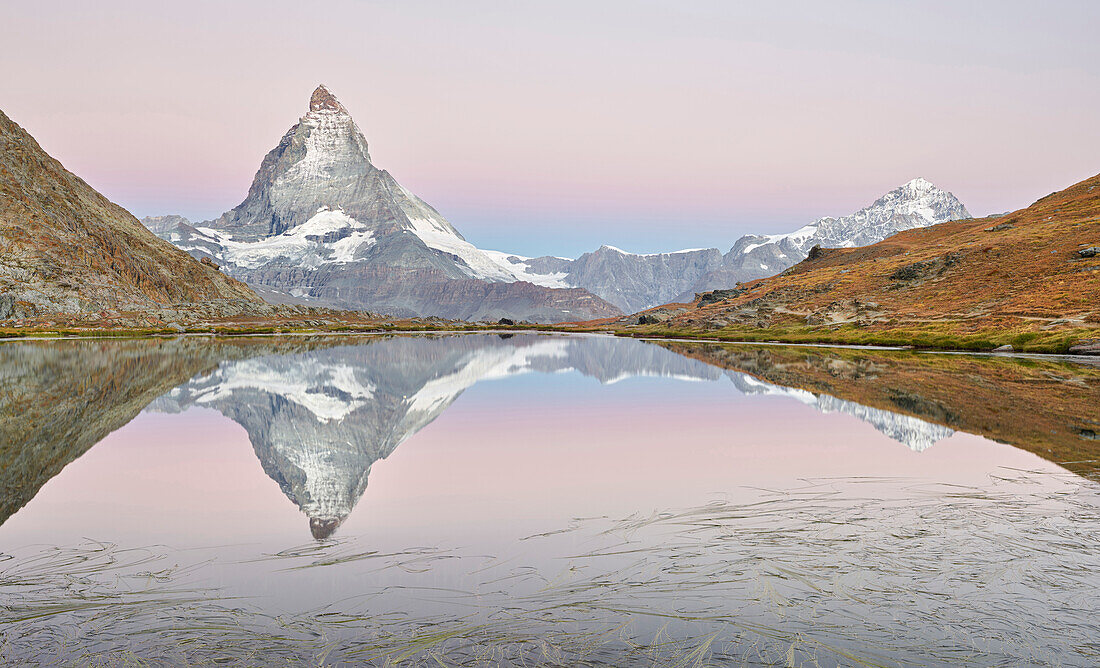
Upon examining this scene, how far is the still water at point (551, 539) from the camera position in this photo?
8.24 metres

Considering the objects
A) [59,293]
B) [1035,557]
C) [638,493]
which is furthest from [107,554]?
[59,293]

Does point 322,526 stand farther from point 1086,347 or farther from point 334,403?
point 1086,347

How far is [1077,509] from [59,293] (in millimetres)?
215970

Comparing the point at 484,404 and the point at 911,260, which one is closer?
the point at 484,404

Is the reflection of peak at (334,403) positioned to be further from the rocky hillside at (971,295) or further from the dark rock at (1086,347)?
the rocky hillside at (971,295)

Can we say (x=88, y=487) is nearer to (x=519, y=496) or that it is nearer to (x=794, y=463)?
(x=519, y=496)

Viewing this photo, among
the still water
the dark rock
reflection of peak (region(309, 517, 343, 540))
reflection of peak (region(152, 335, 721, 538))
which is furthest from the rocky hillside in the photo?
reflection of peak (region(309, 517, 343, 540))

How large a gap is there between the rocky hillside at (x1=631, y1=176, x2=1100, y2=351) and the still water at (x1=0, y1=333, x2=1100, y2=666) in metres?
64.3

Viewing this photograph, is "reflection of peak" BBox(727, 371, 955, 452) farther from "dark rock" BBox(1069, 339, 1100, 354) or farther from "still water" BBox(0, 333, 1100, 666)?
"dark rock" BBox(1069, 339, 1100, 354)

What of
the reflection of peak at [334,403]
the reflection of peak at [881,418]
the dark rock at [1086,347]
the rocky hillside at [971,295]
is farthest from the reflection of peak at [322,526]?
the rocky hillside at [971,295]

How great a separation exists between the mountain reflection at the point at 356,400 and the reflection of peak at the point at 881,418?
0.08m

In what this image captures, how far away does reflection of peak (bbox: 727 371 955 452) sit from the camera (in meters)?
22.3

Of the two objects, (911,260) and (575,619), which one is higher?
(911,260)

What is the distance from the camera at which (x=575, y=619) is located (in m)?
8.72
